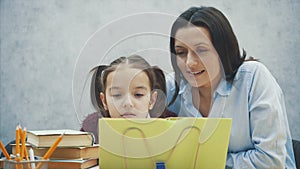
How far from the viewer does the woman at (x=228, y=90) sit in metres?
1.32

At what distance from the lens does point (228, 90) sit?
4.79 ft

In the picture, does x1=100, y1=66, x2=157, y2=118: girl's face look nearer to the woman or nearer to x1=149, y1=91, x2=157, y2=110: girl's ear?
x1=149, y1=91, x2=157, y2=110: girl's ear

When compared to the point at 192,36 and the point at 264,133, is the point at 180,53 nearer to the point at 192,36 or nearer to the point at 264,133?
the point at 192,36

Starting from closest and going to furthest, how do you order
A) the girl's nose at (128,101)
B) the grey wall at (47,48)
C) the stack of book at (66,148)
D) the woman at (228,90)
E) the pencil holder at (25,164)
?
the pencil holder at (25,164)
the stack of book at (66,148)
the girl's nose at (128,101)
the woman at (228,90)
the grey wall at (47,48)

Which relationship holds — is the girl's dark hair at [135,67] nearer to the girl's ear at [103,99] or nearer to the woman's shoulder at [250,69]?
the girl's ear at [103,99]

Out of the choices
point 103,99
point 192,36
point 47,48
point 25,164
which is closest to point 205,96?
point 192,36

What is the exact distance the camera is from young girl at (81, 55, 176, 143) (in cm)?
123

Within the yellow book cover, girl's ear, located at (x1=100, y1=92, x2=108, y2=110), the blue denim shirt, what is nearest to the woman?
the blue denim shirt

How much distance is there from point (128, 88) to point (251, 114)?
46 centimetres

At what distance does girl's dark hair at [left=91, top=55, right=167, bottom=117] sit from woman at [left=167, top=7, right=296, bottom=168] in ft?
0.24

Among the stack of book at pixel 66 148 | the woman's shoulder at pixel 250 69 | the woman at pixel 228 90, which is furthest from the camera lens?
the woman's shoulder at pixel 250 69

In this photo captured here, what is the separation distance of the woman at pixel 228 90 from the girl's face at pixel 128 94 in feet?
0.41

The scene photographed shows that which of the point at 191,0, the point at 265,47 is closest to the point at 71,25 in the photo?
→ the point at 191,0

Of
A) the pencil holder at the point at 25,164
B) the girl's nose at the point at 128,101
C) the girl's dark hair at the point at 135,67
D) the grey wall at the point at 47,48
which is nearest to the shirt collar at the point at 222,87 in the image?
the girl's dark hair at the point at 135,67
